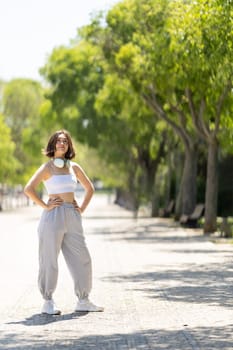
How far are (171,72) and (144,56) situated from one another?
2378mm

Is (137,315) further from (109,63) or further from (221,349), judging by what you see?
(109,63)

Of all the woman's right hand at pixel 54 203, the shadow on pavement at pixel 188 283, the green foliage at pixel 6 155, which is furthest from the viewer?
the green foliage at pixel 6 155

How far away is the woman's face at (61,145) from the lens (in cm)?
1263

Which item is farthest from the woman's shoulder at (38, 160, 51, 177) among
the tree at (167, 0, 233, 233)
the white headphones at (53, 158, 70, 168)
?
the tree at (167, 0, 233, 233)

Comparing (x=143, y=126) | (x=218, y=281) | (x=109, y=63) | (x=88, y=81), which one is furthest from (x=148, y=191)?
(x=218, y=281)

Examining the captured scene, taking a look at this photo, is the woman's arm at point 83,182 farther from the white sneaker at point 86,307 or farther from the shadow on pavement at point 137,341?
the shadow on pavement at point 137,341

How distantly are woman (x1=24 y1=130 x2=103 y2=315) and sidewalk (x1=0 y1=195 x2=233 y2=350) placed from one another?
37cm

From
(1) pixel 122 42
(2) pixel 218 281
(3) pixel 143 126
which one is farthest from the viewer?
(3) pixel 143 126

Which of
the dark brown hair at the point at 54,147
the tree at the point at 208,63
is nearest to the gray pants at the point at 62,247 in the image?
the dark brown hair at the point at 54,147

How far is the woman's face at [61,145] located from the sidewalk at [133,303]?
1.74 m

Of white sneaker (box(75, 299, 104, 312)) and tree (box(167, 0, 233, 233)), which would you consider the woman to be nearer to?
white sneaker (box(75, 299, 104, 312))

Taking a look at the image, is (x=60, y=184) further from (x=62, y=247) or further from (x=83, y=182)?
(x=62, y=247)

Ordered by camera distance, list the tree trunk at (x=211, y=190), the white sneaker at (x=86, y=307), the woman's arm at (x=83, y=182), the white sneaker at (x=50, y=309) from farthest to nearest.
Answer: the tree trunk at (x=211, y=190) < the woman's arm at (x=83, y=182) < the white sneaker at (x=86, y=307) < the white sneaker at (x=50, y=309)

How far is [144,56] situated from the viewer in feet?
117
